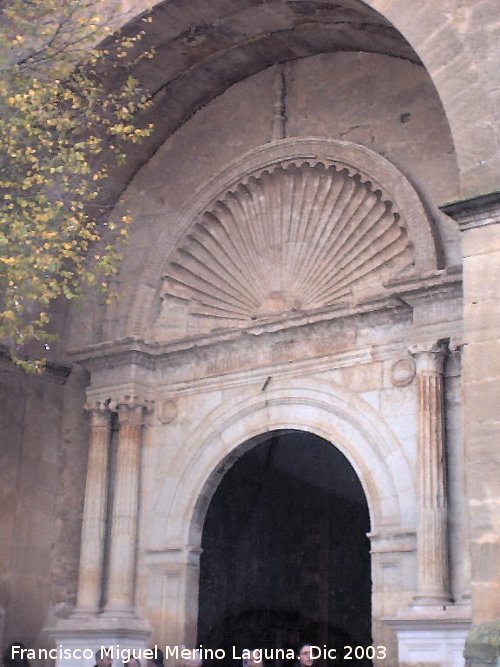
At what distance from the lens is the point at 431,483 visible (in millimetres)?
10617

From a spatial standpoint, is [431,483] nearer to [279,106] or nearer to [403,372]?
[403,372]

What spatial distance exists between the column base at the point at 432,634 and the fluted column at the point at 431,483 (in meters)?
→ 0.17

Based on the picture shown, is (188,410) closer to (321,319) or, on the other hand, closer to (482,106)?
(321,319)

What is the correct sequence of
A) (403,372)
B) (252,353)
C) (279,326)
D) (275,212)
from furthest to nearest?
(275,212) → (252,353) → (279,326) → (403,372)

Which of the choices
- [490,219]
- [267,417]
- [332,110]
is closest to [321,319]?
[267,417]

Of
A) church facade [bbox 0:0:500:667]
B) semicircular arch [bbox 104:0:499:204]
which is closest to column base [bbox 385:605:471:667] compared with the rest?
church facade [bbox 0:0:500:667]

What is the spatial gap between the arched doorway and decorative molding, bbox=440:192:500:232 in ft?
15.9

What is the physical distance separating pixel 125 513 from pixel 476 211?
19.1 feet

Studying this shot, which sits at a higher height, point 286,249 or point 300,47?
point 300,47

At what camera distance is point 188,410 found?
12.9m

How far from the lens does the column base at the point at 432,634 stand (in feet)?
32.7

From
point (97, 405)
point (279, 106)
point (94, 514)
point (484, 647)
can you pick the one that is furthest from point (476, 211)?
point (94, 514)

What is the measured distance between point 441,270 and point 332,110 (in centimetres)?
271

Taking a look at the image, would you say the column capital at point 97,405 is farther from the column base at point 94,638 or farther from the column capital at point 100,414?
the column base at point 94,638
